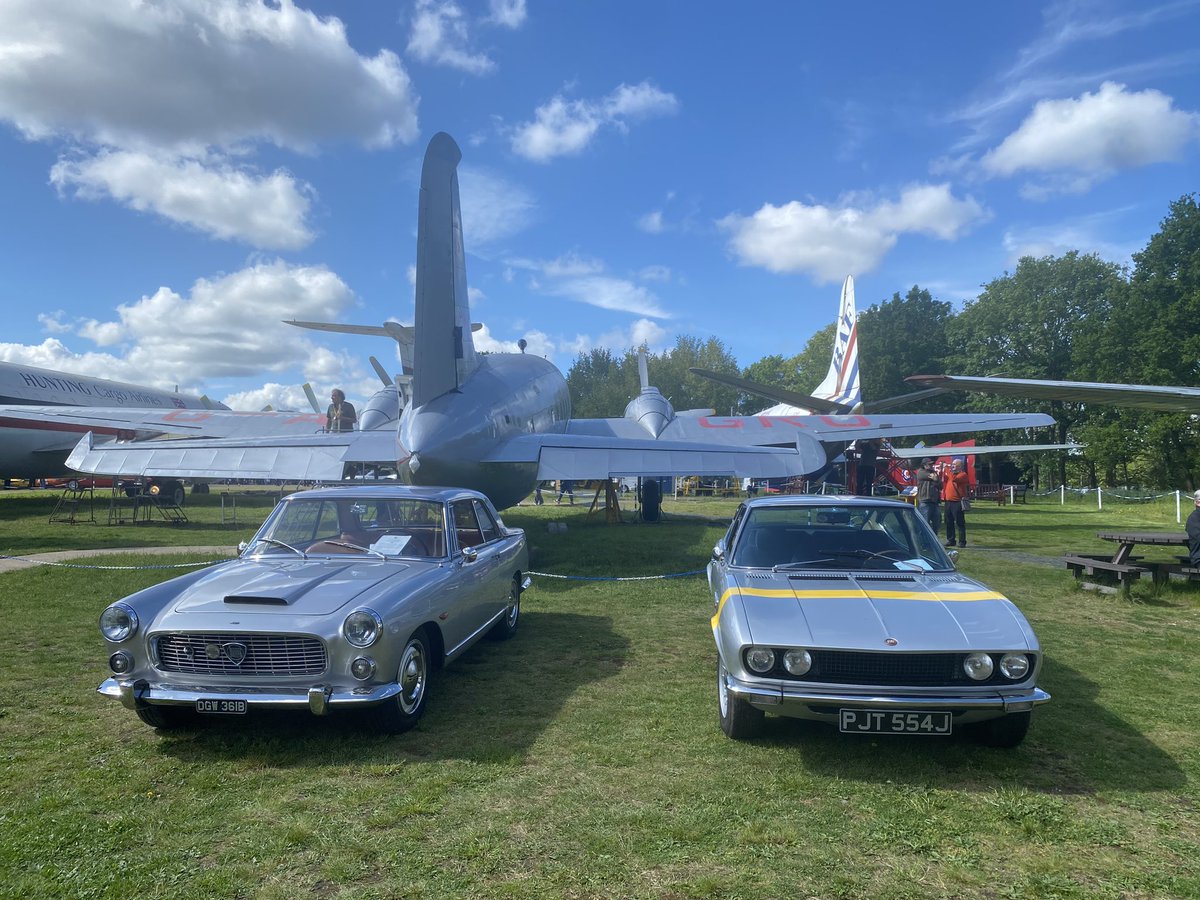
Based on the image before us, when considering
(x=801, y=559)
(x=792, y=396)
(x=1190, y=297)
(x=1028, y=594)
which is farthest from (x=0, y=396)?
(x=1190, y=297)

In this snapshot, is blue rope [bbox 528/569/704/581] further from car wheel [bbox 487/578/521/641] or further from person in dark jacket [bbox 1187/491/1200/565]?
person in dark jacket [bbox 1187/491/1200/565]

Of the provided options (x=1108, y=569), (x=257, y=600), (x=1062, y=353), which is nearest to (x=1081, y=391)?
(x=1108, y=569)

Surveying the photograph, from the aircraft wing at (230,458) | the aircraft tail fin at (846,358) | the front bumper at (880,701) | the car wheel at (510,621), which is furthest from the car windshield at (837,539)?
the aircraft tail fin at (846,358)

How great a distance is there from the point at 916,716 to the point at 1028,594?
282 inches

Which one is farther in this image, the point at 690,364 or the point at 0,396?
the point at 690,364

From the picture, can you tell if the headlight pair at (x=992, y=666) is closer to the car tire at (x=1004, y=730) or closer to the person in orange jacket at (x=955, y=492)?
the car tire at (x=1004, y=730)

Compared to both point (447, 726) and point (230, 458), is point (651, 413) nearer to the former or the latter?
point (230, 458)

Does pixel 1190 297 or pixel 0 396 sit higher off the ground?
pixel 1190 297

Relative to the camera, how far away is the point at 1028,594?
32.0 feet

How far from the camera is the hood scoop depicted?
4648 mm

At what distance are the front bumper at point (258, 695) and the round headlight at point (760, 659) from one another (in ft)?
7.26

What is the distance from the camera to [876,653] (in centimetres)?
403

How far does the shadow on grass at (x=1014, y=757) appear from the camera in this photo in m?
4.08

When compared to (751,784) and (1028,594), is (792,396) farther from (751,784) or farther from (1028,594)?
(751,784)
